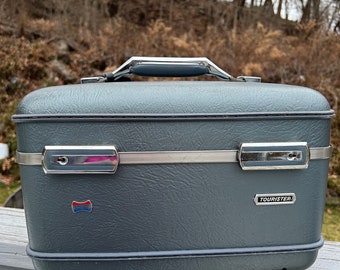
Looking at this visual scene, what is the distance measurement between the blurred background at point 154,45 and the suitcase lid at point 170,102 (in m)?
1.88

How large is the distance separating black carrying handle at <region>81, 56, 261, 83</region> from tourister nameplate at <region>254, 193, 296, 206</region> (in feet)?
1.02

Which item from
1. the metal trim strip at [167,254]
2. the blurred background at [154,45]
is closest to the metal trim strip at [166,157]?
the metal trim strip at [167,254]

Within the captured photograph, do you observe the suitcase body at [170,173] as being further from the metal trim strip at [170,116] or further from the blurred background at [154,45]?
the blurred background at [154,45]

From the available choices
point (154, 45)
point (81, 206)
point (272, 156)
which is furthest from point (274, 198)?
point (154, 45)

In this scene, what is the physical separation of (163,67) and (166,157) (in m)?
0.26

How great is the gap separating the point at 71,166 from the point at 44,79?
391 cm

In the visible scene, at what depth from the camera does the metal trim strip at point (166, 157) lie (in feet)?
2.11

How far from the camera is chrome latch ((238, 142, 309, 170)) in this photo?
658 millimetres

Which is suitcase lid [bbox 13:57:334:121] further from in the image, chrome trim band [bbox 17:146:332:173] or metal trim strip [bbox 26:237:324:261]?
metal trim strip [bbox 26:237:324:261]

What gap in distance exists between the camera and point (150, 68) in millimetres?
835

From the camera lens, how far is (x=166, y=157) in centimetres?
65

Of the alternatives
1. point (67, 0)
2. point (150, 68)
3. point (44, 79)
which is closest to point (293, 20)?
point (67, 0)

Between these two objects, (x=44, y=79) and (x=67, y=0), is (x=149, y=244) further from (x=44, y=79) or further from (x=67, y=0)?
(x=67, y=0)

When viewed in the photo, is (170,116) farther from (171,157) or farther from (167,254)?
(167,254)
